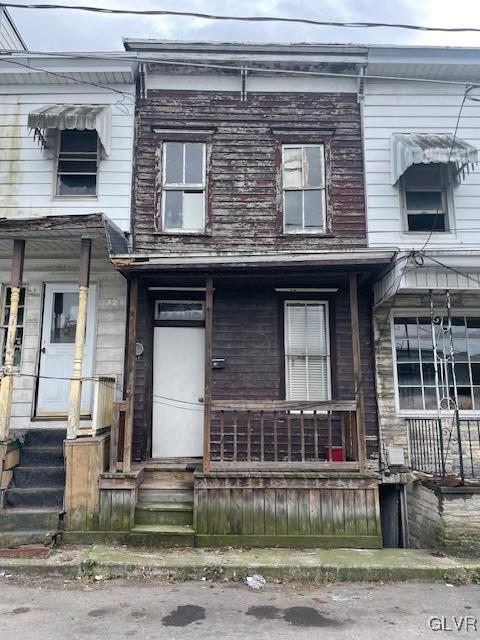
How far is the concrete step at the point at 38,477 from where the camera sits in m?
6.16

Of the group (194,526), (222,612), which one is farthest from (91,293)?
(222,612)

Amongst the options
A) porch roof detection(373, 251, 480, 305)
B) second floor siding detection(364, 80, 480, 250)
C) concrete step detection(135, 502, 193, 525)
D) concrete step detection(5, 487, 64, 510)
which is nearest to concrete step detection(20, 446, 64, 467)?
concrete step detection(5, 487, 64, 510)

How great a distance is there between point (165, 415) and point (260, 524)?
2.38 meters

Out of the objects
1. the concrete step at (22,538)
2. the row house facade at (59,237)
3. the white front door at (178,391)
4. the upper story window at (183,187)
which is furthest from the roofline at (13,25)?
the concrete step at (22,538)

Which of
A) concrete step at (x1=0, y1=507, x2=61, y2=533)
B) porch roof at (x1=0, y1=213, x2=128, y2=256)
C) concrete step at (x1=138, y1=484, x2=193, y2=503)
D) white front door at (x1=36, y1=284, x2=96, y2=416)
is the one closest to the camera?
concrete step at (x1=0, y1=507, x2=61, y2=533)

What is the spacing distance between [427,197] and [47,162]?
6.32 meters

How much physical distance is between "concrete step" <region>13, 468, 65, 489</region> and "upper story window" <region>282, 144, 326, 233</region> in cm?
498

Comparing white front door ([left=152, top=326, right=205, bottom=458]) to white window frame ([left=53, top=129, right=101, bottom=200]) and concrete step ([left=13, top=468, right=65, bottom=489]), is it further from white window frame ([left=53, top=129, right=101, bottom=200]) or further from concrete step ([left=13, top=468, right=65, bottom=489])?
white window frame ([left=53, top=129, right=101, bottom=200])

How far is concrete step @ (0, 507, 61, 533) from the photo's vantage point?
5.60m

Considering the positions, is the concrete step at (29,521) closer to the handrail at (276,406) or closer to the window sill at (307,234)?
the handrail at (276,406)

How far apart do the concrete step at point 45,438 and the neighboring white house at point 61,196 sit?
0.18 m

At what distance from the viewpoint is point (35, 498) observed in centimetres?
593

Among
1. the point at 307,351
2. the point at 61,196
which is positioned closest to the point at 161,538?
the point at 307,351

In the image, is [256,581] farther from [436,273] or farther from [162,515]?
[436,273]
